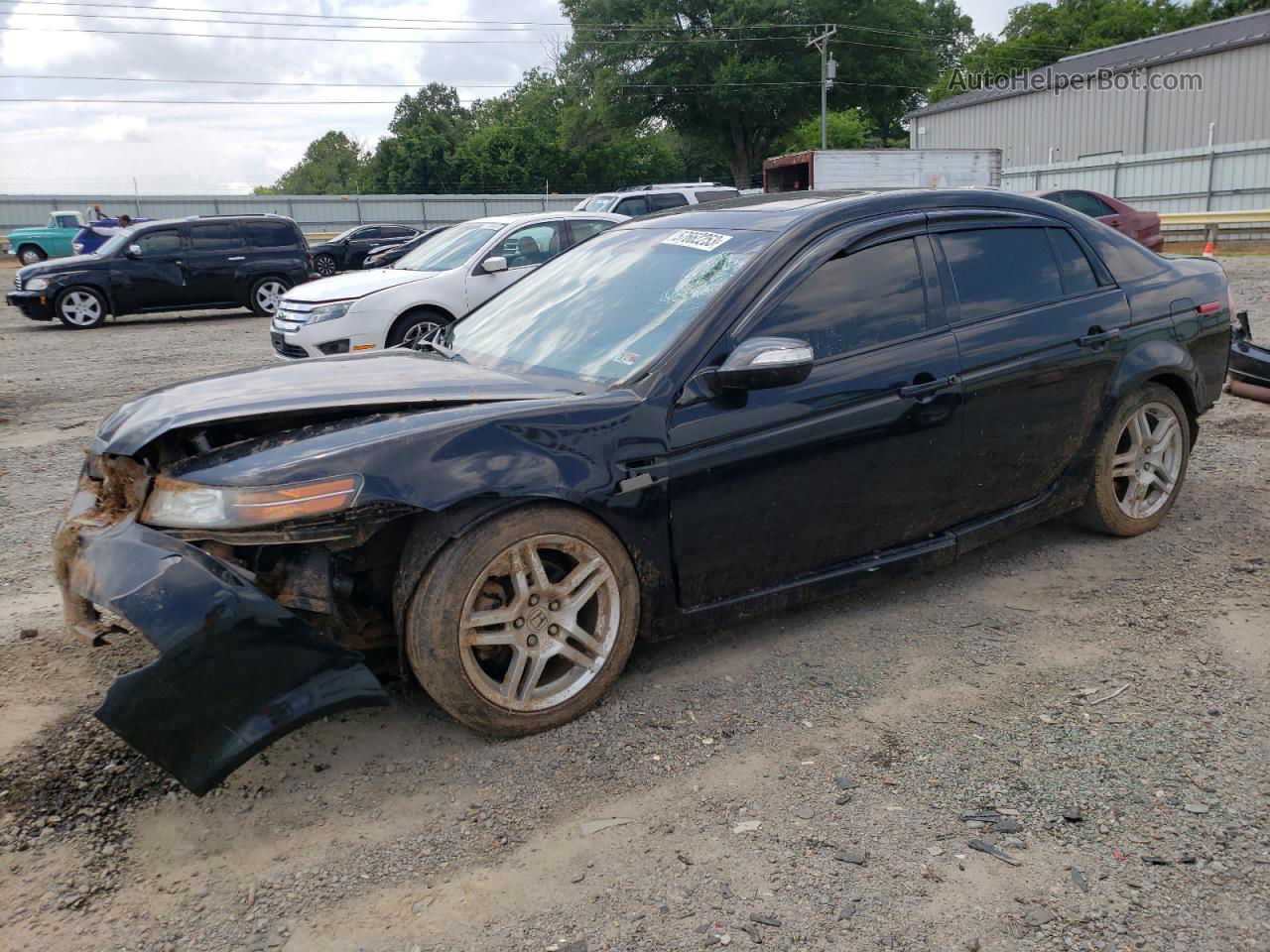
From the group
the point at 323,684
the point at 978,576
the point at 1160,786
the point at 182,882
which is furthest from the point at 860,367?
the point at 182,882

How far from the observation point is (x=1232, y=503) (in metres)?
5.34

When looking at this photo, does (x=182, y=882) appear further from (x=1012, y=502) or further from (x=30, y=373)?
(x=30, y=373)

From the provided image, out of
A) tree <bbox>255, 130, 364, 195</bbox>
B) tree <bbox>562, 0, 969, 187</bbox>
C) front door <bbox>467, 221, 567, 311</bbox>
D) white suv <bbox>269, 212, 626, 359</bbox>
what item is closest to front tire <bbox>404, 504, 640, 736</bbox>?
white suv <bbox>269, 212, 626, 359</bbox>

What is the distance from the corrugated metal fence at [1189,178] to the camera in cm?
2750

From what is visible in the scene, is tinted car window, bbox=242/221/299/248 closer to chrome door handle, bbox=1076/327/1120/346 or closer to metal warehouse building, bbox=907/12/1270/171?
chrome door handle, bbox=1076/327/1120/346

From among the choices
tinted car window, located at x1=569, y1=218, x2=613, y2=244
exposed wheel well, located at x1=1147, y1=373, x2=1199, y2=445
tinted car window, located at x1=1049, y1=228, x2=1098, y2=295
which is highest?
tinted car window, located at x1=569, y1=218, x2=613, y2=244

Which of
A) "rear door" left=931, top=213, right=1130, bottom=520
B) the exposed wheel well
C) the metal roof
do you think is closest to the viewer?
Result: "rear door" left=931, top=213, right=1130, bottom=520

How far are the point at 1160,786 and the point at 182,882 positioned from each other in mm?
2633

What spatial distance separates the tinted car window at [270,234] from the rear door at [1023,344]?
15.8m

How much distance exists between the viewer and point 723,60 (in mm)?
52156

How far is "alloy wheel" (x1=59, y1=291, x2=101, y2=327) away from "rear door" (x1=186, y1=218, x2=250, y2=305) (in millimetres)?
1449

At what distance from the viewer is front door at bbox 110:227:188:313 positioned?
16609mm

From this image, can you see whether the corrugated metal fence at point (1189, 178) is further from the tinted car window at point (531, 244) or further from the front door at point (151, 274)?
the front door at point (151, 274)

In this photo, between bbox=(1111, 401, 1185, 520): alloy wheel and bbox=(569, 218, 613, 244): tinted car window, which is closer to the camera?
bbox=(1111, 401, 1185, 520): alloy wheel
